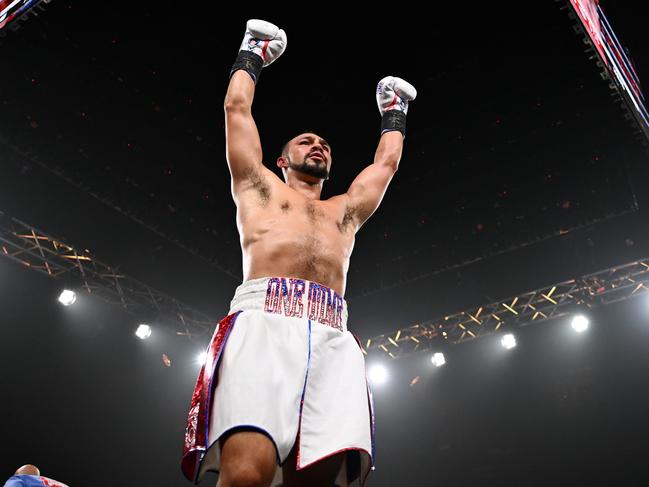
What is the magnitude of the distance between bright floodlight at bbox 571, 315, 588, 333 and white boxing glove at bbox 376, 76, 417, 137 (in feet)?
15.5

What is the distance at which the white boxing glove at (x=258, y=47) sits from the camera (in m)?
2.05

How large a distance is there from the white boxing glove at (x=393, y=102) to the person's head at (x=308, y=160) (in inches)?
15.6

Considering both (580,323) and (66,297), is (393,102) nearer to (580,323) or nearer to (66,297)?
(580,323)

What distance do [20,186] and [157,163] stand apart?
1335mm

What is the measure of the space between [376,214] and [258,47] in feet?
13.1

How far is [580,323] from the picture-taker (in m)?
6.44

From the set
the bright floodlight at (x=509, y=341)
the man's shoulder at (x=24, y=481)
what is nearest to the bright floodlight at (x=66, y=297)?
the man's shoulder at (x=24, y=481)

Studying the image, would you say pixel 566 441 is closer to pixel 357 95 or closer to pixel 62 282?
pixel 357 95

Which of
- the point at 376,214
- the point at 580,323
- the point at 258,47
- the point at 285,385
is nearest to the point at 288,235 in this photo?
the point at 285,385

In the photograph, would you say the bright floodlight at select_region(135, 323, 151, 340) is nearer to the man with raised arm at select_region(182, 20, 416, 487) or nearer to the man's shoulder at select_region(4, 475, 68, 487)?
the man's shoulder at select_region(4, 475, 68, 487)

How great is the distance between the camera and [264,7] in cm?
422

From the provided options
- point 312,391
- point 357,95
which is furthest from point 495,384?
point 312,391

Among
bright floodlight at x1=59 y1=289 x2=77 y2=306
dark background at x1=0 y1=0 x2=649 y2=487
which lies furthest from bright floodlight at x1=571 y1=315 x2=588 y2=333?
bright floodlight at x1=59 y1=289 x2=77 y2=306

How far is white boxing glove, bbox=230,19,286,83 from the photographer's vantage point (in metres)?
2.05
